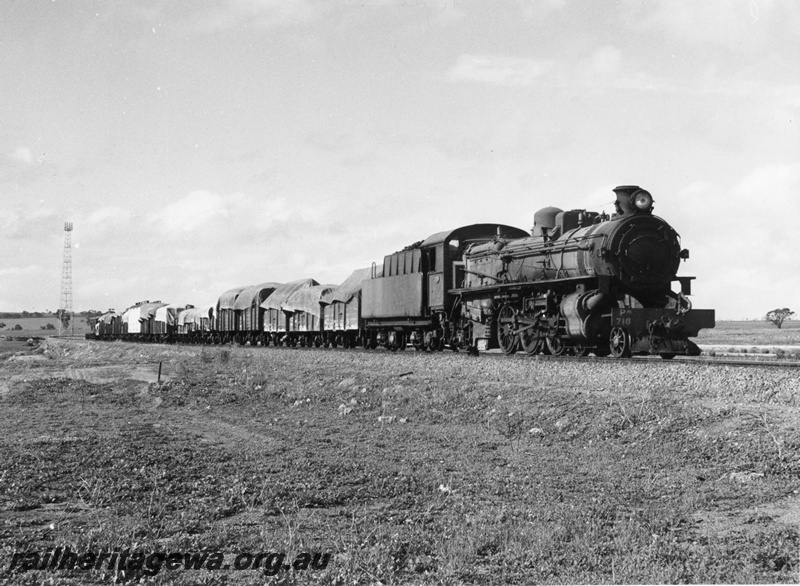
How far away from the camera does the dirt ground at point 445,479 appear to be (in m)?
5.41

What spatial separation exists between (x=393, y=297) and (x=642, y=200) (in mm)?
11621

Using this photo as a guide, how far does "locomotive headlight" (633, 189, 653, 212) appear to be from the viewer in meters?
18.4

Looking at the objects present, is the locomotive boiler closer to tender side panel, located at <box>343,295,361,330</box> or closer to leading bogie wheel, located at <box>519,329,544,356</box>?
leading bogie wheel, located at <box>519,329,544,356</box>

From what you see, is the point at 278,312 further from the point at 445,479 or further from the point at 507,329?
the point at 445,479

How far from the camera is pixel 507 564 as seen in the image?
537 cm

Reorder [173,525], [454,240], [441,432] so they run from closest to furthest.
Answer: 1. [173,525]
2. [441,432]
3. [454,240]

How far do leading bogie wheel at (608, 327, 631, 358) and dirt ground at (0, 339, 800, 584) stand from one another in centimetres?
246

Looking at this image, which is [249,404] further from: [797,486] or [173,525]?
[797,486]

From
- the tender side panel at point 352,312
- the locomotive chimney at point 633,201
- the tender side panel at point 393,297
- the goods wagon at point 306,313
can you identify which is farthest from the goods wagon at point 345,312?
the locomotive chimney at point 633,201

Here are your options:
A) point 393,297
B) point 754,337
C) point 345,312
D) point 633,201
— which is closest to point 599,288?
point 633,201

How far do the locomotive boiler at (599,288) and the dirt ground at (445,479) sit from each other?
2578 millimetres

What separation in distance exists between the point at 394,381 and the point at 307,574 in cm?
1097

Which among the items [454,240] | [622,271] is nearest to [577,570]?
[622,271]

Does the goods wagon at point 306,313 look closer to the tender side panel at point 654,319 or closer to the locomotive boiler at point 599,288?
the locomotive boiler at point 599,288
